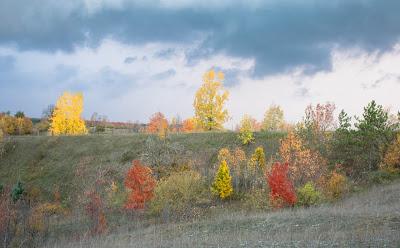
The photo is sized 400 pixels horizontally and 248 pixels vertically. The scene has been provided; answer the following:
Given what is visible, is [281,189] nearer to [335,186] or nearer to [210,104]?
[335,186]

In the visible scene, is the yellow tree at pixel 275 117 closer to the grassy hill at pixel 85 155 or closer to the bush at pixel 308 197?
the grassy hill at pixel 85 155

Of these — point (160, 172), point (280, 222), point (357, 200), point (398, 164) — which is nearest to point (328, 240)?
point (280, 222)

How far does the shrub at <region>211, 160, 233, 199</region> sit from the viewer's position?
47125 millimetres

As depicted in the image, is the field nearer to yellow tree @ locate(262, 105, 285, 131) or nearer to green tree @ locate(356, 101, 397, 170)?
green tree @ locate(356, 101, 397, 170)

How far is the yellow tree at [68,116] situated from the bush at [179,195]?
43.8 metres

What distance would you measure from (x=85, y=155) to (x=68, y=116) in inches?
762

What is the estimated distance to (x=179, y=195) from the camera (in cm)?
4716

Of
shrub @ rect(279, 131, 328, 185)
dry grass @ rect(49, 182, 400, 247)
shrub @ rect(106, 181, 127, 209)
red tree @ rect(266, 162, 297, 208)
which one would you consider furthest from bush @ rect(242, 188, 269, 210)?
shrub @ rect(106, 181, 127, 209)

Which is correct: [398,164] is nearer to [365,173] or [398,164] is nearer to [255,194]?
[365,173]

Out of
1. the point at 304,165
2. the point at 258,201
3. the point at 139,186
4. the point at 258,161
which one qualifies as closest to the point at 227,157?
the point at 258,161

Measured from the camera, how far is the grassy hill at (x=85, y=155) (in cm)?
6231

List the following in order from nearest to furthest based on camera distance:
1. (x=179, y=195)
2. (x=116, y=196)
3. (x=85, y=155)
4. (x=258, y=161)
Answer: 1. (x=179, y=195)
2. (x=258, y=161)
3. (x=116, y=196)
4. (x=85, y=155)

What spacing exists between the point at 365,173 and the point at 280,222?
25528mm

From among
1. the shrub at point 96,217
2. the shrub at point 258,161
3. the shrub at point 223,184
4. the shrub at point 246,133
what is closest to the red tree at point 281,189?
the shrub at point 223,184
